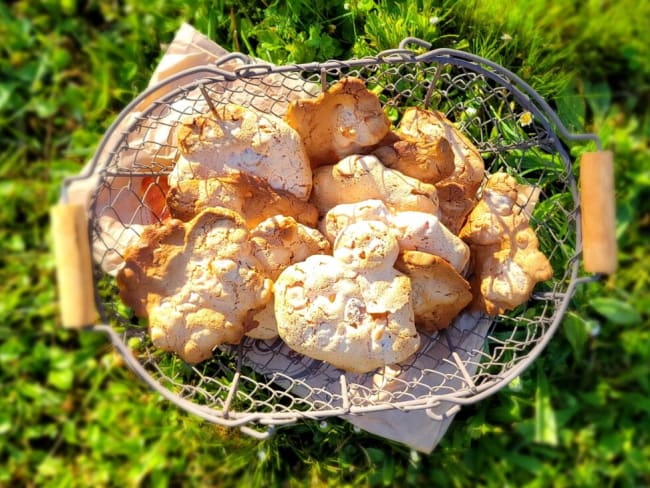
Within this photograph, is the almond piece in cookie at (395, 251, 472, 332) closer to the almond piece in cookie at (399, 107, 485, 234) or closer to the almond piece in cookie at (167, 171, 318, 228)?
the almond piece in cookie at (399, 107, 485, 234)

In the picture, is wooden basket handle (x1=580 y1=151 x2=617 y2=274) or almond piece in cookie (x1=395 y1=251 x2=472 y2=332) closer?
wooden basket handle (x1=580 y1=151 x2=617 y2=274)

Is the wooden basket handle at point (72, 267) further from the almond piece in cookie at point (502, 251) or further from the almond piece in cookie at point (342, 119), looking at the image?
the almond piece in cookie at point (502, 251)

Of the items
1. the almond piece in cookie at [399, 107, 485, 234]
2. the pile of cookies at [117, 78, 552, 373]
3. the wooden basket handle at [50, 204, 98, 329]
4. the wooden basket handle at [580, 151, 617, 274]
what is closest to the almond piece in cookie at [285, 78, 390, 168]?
the pile of cookies at [117, 78, 552, 373]

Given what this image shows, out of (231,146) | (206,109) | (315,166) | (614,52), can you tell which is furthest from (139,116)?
(614,52)

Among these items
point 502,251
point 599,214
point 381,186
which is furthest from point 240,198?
point 599,214

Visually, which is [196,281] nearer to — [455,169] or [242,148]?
[242,148]

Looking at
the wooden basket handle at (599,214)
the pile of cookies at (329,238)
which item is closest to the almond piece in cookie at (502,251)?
the pile of cookies at (329,238)
